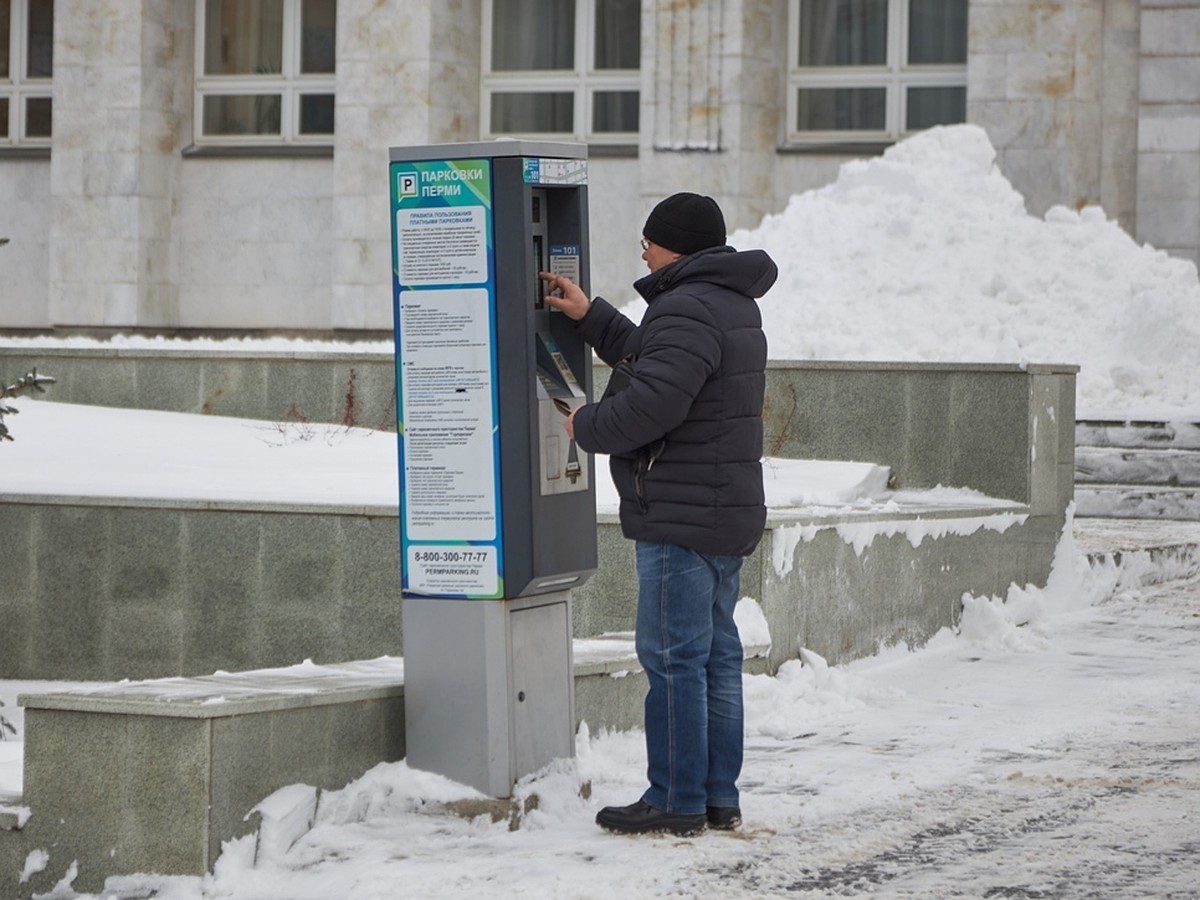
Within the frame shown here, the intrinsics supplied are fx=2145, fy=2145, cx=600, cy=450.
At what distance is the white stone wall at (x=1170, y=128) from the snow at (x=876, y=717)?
3552 mm

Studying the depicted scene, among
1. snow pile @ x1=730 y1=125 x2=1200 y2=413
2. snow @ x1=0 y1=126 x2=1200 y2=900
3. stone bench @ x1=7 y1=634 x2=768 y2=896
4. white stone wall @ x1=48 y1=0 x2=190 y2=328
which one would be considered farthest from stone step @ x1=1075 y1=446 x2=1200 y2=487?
white stone wall @ x1=48 y1=0 x2=190 y2=328

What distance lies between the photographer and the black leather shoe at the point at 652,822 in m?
6.12

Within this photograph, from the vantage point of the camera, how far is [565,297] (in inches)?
247

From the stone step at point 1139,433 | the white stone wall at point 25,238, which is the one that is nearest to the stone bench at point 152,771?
the stone step at point 1139,433

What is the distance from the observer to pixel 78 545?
1002cm

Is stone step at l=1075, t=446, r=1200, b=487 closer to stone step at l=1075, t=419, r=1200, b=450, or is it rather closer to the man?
stone step at l=1075, t=419, r=1200, b=450

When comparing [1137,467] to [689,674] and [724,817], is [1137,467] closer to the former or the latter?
[724,817]

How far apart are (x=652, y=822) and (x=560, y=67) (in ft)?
62.1

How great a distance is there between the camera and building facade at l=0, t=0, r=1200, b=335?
20.7 m

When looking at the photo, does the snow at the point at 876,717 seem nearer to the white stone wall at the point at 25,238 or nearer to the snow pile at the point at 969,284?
the snow pile at the point at 969,284

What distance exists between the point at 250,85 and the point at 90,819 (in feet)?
66.2

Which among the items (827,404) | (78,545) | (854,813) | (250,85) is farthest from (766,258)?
(250,85)

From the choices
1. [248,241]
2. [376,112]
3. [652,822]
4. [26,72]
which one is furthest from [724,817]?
[26,72]

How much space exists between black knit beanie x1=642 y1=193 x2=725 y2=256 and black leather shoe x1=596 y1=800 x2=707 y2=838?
5.27 feet
